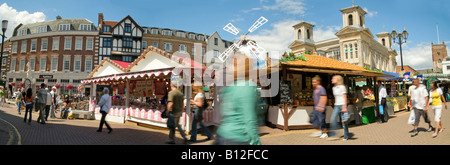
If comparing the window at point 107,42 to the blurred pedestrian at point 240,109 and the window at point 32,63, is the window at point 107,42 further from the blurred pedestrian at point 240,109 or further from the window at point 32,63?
the blurred pedestrian at point 240,109

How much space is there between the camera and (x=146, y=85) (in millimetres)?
11398

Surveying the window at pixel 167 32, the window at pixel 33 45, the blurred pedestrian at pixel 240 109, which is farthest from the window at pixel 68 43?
the blurred pedestrian at pixel 240 109

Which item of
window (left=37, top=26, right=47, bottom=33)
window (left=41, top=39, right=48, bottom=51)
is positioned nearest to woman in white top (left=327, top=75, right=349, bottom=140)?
window (left=41, top=39, right=48, bottom=51)

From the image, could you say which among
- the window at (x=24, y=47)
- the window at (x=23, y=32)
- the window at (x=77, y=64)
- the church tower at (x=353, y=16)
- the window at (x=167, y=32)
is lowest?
the window at (x=77, y=64)

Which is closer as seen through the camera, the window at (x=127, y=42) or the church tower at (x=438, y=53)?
the window at (x=127, y=42)

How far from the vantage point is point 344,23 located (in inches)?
1673

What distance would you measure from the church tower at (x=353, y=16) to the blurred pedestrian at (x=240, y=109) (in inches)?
1813

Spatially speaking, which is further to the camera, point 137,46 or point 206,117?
point 137,46

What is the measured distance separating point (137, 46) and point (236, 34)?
53.2ft

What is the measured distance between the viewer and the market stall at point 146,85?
828 centimetres

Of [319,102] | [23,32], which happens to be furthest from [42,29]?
[319,102]

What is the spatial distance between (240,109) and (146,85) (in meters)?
9.99
